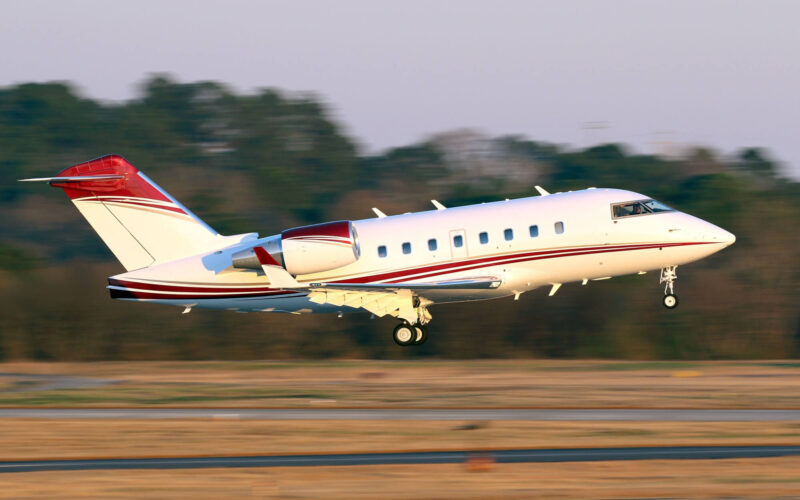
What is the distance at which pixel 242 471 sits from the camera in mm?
11734

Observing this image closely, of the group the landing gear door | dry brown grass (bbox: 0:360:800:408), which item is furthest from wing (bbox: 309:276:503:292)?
dry brown grass (bbox: 0:360:800:408)

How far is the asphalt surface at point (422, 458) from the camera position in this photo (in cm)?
1221

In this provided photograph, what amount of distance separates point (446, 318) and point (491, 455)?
1657 centimetres

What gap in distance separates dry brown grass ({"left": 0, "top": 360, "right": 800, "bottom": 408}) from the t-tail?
2.75m

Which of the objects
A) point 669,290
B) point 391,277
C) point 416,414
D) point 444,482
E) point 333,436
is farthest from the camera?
point 669,290

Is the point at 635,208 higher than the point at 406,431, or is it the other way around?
the point at 635,208

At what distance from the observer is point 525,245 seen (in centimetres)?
2214

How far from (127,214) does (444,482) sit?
14.3 meters

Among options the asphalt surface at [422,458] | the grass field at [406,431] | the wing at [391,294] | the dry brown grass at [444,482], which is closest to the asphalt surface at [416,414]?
the grass field at [406,431]

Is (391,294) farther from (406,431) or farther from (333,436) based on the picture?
(333,436)

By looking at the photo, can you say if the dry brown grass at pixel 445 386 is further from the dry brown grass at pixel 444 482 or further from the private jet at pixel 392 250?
the dry brown grass at pixel 444 482

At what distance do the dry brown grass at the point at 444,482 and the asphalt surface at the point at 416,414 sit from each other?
3.17m

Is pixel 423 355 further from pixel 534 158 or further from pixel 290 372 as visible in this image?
pixel 534 158

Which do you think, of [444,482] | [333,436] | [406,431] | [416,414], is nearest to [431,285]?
[416,414]
